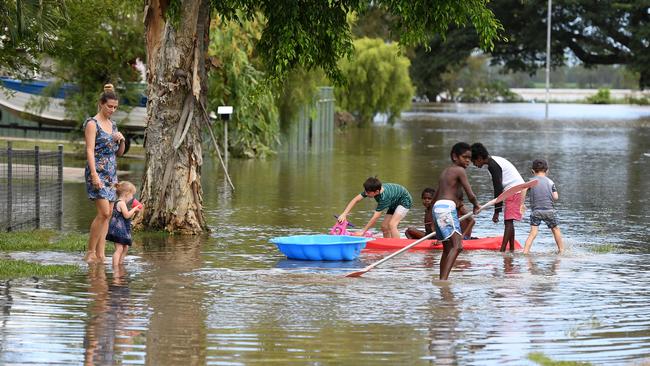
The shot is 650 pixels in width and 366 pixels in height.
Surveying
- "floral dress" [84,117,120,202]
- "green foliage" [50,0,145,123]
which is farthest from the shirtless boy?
"green foliage" [50,0,145,123]

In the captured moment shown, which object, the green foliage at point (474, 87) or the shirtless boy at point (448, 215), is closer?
the shirtless boy at point (448, 215)

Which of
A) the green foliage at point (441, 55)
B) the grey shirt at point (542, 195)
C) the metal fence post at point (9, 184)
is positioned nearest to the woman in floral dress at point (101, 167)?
the metal fence post at point (9, 184)

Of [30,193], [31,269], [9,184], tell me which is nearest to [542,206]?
[31,269]

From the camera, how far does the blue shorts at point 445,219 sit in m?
13.0

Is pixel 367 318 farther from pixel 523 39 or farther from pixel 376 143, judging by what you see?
pixel 523 39

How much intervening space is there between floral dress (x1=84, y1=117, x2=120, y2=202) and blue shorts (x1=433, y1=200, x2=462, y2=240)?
11.3 ft

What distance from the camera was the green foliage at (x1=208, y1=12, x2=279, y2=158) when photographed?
97.4ft

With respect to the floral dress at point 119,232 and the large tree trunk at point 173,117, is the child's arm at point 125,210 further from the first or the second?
the large tree trunk at point 173,117

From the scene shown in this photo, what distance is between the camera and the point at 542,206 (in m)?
15.9

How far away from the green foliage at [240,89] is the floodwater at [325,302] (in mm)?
8826

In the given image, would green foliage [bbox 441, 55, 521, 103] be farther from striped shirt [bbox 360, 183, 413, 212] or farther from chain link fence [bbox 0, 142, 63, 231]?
striped shirt [bbox 360, 183, 413, 212]

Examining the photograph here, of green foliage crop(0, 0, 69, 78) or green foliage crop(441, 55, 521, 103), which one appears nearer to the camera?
green foliage crop(0, 0, 69, 78)

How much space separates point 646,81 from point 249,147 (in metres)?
45.7

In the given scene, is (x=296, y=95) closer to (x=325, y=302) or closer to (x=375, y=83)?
(x=375, y=83)
